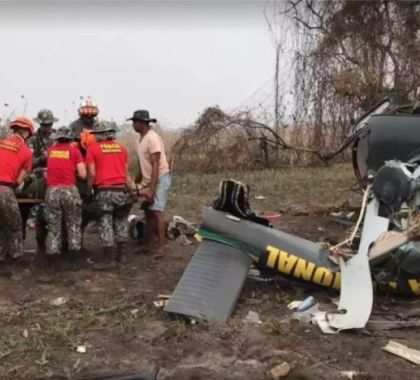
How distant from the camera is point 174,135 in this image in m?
16.2

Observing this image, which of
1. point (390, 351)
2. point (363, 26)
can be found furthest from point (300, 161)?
point (390, 351)

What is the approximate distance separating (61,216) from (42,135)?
161 cm

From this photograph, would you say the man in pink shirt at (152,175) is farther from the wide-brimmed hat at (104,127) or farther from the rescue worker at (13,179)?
the rescue worker at (13,179)

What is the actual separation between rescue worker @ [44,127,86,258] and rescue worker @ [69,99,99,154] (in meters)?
0.60

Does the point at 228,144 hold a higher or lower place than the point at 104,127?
lower

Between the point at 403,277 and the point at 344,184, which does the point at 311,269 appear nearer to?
the point at 403,277

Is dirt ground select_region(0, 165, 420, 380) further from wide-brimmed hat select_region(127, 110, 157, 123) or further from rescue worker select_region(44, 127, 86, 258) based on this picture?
wide-brimmed hat select_region(127, 110, 157, 123)

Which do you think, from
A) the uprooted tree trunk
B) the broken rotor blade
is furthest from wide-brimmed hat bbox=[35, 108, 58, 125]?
the uprooted tree trunk

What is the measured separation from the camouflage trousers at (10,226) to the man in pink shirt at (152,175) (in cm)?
146

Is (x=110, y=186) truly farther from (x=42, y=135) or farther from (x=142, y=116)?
(x=42, y=135)

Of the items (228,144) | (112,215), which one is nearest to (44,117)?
(112,215)

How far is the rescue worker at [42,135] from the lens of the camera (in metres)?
7.50

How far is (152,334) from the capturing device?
4.67m

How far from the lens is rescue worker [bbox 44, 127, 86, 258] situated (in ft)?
21.0
